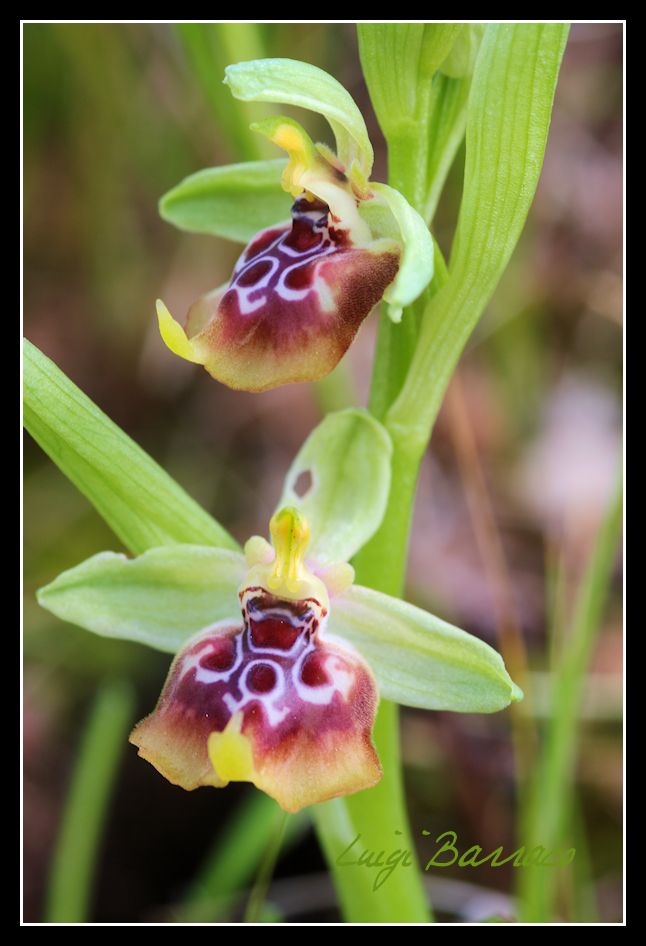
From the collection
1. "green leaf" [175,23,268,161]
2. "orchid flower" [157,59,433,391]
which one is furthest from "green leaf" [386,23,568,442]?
"green leaf" [175,23,268,161]

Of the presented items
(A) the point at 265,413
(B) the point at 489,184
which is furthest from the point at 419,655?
(A) the point at 265,413

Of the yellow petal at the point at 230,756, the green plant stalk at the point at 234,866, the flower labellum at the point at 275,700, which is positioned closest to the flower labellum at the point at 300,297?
the flower labellum at the point at 275,700

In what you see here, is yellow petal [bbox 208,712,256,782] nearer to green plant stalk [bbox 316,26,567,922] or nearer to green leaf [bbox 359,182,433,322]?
green plant stalk [bbox 316,26,567,922]

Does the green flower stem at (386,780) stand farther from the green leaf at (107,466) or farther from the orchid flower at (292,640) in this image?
the green leaf at (107,466)
